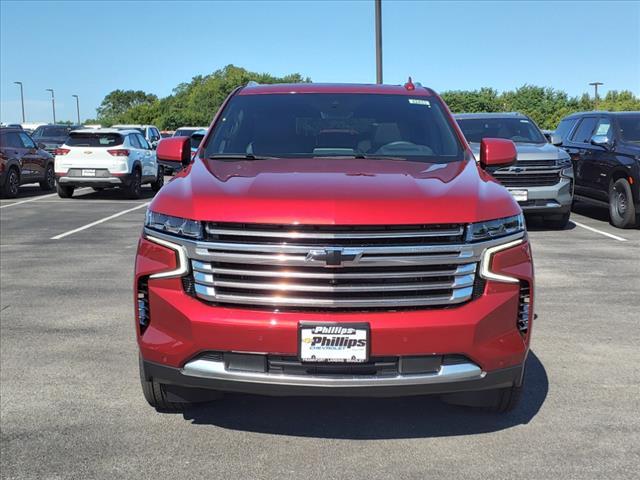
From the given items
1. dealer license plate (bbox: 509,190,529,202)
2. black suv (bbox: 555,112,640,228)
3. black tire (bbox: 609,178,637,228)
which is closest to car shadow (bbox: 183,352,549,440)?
dealer license plate (bbox: 509,190,529,202)

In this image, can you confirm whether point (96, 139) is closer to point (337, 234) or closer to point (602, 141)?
point (602, 141)

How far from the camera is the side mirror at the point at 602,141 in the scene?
1227 cm

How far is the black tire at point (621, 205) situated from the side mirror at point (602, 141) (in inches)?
26.4

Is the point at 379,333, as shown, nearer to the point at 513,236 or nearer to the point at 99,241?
the point at 513,236

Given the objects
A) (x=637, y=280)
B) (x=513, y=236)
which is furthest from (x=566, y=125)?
(x=513, y=236)

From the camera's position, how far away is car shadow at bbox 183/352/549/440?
3801mm

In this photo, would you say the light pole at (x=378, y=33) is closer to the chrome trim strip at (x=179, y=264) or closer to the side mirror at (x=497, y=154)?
the side mirror at (x=497, y=154)

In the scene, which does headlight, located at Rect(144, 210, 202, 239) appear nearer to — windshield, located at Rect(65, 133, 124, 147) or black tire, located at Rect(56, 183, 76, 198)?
windshield, located at Rect(65, 133, 124, 147)

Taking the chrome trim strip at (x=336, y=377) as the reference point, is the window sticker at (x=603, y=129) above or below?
above

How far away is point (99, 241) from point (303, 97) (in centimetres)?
→ 664

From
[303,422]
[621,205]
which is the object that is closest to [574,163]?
[621,205]

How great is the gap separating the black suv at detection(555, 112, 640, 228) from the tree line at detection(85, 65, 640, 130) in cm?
6395

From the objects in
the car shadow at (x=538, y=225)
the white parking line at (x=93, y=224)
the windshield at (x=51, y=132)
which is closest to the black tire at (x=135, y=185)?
the white parking line at (x=93, y=224)

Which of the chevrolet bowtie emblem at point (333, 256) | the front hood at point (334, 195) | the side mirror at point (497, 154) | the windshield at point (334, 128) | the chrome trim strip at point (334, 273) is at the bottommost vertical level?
the chrome trim strip at point (334, 273)
